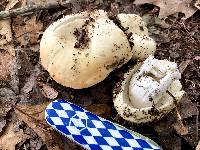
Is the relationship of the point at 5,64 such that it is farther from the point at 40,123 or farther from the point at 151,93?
the point at 151,93

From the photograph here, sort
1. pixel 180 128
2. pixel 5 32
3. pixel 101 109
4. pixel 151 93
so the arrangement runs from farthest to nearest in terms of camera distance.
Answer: pixel 5 32 → pixel 101 109 → pixel 180 128 → pixel 151 93

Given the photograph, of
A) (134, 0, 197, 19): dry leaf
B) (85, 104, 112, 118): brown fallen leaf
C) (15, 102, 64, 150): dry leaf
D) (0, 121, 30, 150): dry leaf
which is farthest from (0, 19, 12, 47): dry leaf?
(134, 0, 197, 19): dry leaf

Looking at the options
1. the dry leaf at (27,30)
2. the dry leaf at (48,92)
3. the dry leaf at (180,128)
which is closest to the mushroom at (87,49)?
the dry leaf at (48,92)

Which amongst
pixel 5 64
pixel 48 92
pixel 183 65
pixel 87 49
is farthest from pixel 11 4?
pixel 183 65

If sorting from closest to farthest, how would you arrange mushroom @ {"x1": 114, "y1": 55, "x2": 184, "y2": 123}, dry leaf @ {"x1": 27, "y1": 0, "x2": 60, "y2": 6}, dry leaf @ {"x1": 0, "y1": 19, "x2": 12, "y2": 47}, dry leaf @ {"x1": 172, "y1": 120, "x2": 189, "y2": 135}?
mushroom @ {"x1": 114, "y1": 55, "x2": 184, "y2": 123} → dry leaf @ {"x1": 172, "y1": 120, "x2": 189, "y2": 135} → dry leaf @ {"x1": 0, "y1": 19, "x2": 12, "y2": 47} → dry leaf @ {"x1": 27, "y1": 0, "x2": 60, "y2": 6}

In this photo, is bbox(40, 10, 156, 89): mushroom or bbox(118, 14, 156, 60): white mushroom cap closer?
bbox(40, 10, 156, 89): mushroom

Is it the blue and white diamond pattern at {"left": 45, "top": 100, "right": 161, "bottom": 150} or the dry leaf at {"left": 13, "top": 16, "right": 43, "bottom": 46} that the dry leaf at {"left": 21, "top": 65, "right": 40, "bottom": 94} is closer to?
the dry leaf at {"left": 13, "top": 16, "right": 43, "bottom": 46}
